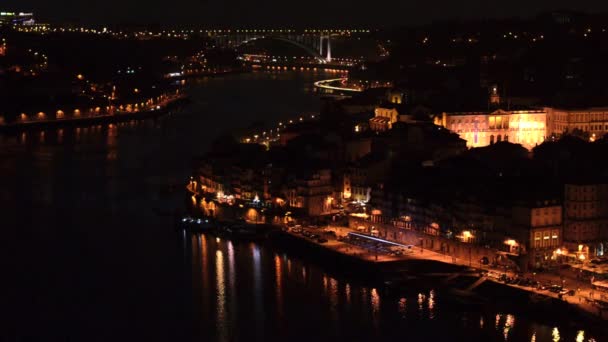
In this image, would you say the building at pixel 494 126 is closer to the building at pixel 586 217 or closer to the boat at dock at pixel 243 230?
the boat at dock at pixel 243 230

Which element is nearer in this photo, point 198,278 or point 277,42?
point 198,278

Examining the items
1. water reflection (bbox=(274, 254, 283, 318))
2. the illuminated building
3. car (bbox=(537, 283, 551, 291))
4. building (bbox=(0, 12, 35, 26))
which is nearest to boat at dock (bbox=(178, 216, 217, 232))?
water reflection (bbox=(274, 254, 283, 318))

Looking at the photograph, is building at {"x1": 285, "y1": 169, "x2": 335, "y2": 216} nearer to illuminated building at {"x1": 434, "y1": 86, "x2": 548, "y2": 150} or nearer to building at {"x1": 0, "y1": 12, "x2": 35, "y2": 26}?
illuminated building at {"x1": 434, "y1": 86, "x2": 548, "y2": 150}

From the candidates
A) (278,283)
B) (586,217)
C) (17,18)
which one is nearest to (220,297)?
(278,283)

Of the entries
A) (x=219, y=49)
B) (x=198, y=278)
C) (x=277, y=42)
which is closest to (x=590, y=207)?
(x=198, y=278)

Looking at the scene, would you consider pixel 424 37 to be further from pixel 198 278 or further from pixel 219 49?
pixel 198 278

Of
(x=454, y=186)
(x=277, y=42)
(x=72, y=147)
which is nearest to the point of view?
(x=454, y=186)

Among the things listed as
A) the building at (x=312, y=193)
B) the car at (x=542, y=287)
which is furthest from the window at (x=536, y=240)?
the building at (x=312, y=193)
